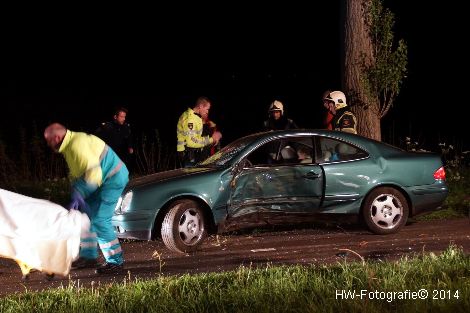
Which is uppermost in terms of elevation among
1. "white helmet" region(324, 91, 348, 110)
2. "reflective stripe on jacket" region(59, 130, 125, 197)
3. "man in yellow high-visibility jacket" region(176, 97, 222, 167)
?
"white helmet" region(324, 91, 348, 110)

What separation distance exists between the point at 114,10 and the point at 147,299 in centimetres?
3968

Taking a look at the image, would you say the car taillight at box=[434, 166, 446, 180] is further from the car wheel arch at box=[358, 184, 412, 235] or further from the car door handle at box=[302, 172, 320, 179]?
the car door handle at box=[302, 172, 320, 179]

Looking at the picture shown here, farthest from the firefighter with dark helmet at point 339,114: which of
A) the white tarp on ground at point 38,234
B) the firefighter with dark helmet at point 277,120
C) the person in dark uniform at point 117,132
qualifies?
the white tarp on ground at point 38,234

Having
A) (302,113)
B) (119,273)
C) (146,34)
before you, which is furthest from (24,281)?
(146,34)

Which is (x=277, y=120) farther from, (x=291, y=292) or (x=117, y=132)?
(x=291, y=292)

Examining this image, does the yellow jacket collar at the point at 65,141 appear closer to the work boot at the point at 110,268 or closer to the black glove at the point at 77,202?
the black glove at the point at 77,202

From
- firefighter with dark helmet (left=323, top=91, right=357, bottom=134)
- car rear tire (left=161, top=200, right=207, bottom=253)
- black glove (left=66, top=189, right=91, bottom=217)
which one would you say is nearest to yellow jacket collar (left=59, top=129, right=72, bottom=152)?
black glove (left=66, top=189, right=91, bottom=217)

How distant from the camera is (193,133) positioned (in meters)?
14.5

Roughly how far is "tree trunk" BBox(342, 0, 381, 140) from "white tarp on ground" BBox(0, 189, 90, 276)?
8213 mm

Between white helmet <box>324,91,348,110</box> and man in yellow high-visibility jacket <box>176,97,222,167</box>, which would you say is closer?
white helmet <box>324,91,348,110</box>

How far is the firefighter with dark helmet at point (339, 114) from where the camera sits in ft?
Result: 42.9

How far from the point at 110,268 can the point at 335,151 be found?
11.6 feet

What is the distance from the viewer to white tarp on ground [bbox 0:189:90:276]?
27.2 ft

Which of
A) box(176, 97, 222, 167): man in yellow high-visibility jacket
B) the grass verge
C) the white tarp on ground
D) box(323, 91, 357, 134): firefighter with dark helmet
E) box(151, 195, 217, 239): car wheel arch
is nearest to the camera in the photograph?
the grass verge
